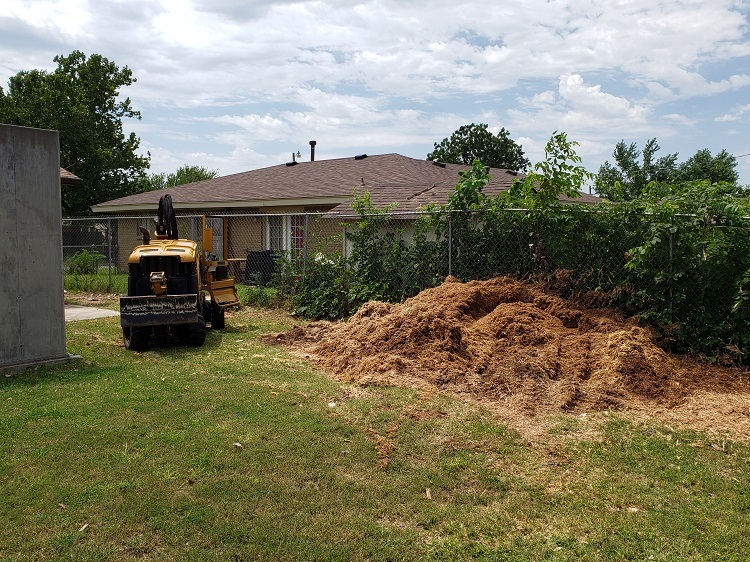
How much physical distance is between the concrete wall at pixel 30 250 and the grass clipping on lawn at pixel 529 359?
11.1 feet

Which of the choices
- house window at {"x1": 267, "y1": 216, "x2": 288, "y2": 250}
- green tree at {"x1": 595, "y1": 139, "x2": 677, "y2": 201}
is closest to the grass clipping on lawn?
house window at {"x1": 267, "y1": 216, "x2": 288, "y2": 250}

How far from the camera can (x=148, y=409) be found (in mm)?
6117

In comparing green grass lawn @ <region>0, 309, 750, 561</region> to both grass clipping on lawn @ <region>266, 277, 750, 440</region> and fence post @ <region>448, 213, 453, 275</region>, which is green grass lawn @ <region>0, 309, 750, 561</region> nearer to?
grass clipping on lawn @ <region>266, 277, 750, 440</region>

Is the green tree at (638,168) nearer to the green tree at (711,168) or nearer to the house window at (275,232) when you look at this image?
the green tree at (711,168)

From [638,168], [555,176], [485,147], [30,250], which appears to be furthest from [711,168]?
[30,250]

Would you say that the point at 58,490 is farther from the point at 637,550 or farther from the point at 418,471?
the point at 637,550

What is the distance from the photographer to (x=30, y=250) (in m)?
7.79

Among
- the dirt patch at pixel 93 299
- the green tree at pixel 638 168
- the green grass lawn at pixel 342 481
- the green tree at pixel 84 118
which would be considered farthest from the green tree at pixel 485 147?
the green grass lawn at pixel 342 481

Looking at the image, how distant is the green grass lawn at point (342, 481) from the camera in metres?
3.66

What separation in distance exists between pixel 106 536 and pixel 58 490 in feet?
2.72

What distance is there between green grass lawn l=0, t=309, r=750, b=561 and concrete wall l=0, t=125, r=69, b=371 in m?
1.22

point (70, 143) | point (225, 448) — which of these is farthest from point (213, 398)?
point (70, 143)

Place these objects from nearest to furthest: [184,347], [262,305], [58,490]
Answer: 1. [58,490]
2. [184,347]
3. [262,305]

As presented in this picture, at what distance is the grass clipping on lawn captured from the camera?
20.3 ft
